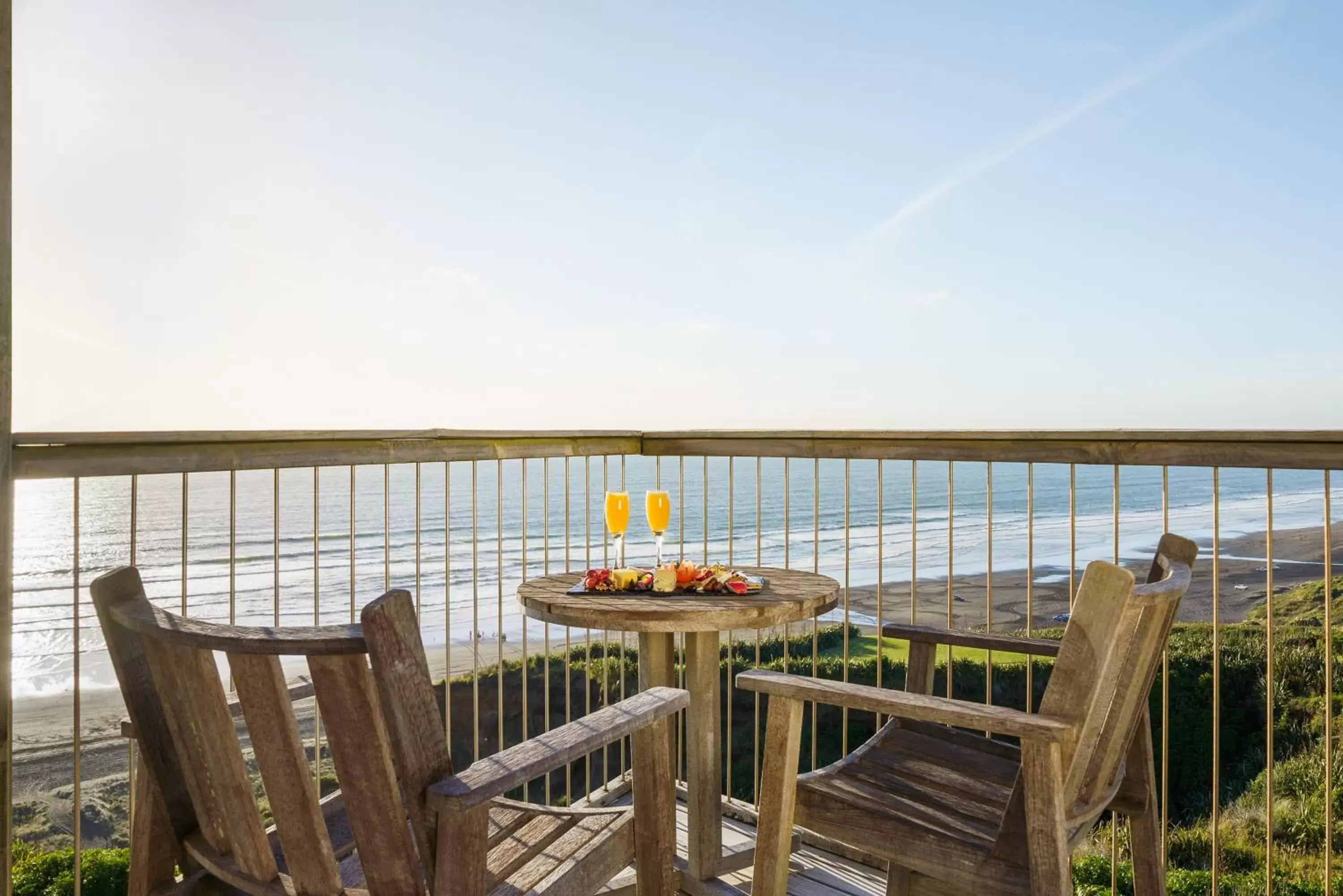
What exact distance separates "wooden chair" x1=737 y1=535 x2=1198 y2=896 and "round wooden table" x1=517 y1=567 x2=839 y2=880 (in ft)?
1.15

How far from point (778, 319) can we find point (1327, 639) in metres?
22.4

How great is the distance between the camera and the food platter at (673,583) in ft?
6.81

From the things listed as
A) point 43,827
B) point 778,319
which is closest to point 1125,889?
point 43,827

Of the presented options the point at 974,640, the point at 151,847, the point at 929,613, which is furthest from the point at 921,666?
the point at 929,613

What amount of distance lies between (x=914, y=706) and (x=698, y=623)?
62cm

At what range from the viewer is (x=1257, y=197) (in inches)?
630

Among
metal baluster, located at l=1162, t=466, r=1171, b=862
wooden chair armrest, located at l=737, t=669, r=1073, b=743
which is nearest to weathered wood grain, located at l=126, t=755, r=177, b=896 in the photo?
wooden chair armrest, located at l=737, t=669, r=1073, b=743

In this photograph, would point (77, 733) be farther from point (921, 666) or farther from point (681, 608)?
point (921, 666)

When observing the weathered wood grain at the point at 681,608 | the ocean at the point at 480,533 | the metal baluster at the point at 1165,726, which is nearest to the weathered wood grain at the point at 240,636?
the weathered wood grain at the point at 681,608

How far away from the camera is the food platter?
208 cm

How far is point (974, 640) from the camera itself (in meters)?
A: 1.87

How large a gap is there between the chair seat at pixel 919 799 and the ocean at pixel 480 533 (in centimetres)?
585

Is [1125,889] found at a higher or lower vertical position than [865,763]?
lower

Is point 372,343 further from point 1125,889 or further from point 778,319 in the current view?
point 1125,889
